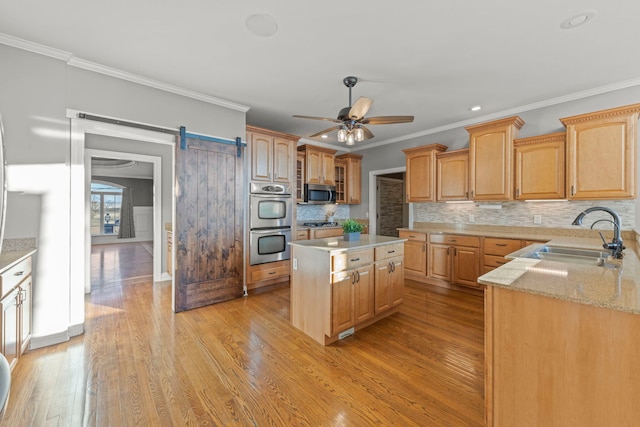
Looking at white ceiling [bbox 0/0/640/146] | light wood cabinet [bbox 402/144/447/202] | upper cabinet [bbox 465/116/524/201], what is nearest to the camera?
white ceiling [bbox 0/0/640/146]

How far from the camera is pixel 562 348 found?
45.6 inches

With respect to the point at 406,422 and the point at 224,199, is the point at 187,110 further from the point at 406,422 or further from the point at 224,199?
the point at 406,422

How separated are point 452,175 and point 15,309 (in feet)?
16.8

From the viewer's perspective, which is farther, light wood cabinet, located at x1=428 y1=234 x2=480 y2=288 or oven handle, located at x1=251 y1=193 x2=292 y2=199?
oven handle, located at x1=251 y1=193 x2=292 y2=199

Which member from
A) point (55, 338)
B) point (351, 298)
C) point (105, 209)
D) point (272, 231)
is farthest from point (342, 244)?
point (105, 209)

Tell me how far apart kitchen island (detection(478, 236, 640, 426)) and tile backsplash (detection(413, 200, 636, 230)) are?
2429 millimetres

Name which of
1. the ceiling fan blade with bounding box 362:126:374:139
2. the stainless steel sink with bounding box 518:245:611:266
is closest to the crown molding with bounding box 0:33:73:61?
the ceiling fan blade with bounding box 362:126:374:139

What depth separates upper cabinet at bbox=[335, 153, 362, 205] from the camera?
5.85 m

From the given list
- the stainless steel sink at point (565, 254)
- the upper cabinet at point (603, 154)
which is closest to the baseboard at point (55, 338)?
the stainless steel sink at point (565, 254)

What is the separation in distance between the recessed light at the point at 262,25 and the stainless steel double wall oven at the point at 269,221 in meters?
2.07

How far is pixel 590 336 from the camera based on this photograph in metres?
1.10

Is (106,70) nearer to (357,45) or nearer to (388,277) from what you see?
(357,45)

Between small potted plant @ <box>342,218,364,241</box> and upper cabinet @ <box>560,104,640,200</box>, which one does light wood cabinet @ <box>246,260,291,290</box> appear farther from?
upper cabinet @ <box>560,104,640,200</box>

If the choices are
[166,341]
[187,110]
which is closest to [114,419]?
[166,341]
